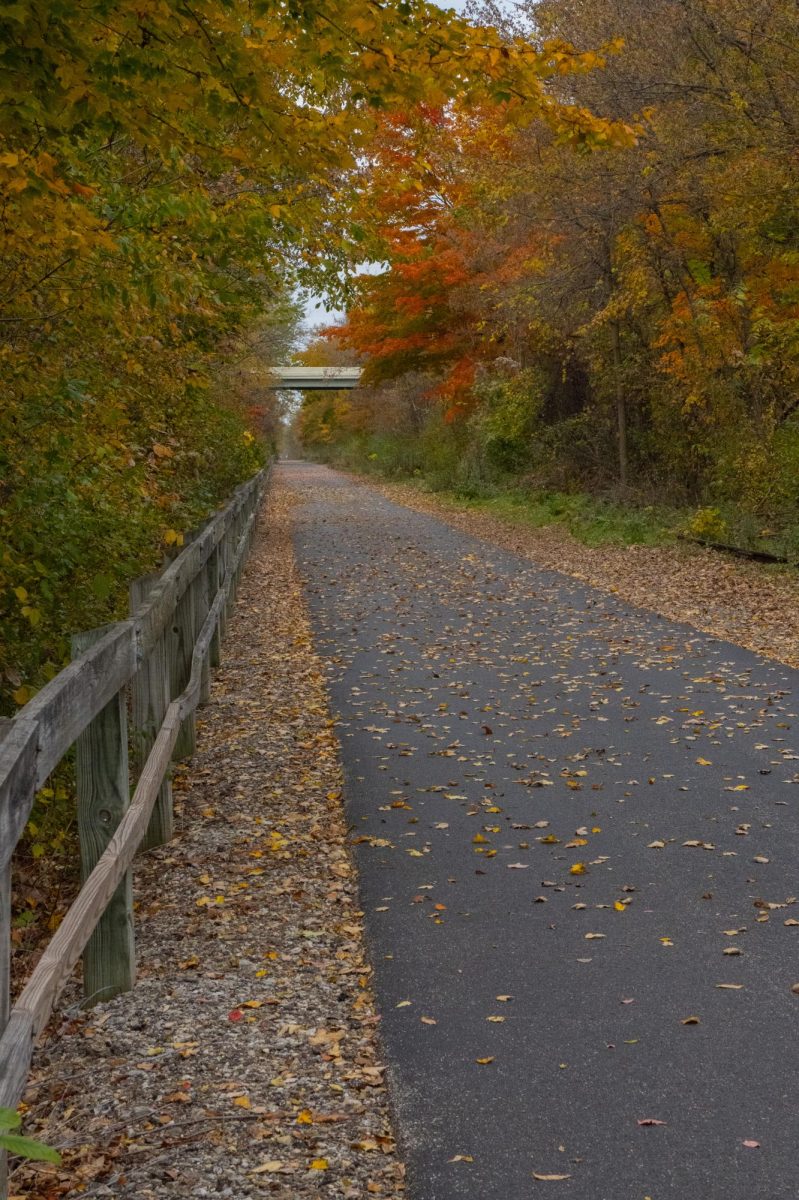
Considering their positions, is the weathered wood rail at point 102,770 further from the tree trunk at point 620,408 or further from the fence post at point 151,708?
the tree trunk at point 620,408

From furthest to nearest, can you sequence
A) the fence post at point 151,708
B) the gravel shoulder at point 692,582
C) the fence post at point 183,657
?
the gravel shoulder at point 692,582, the fence post at point 183,657, the fence post at point 151,708

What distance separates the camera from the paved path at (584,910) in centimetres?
351

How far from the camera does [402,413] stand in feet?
164

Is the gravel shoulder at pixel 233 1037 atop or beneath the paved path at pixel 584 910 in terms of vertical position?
beneath

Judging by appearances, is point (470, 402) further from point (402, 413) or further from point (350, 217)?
point (350, 217)

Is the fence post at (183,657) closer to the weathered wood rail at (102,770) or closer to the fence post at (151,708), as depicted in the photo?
the weathered wood rail at (102,770)

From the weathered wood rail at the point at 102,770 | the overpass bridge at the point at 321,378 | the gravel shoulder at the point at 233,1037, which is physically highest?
the overpass bridge at the point at 321,378

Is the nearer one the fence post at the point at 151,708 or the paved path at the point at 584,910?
the paved path at the point at 584,910

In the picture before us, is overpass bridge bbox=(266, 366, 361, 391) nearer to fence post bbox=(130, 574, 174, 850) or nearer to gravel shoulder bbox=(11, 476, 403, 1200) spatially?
fence post bbox=(130, 574, 174, 850)

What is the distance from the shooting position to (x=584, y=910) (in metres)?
5.29

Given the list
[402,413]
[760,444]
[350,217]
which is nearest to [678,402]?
[760,444]

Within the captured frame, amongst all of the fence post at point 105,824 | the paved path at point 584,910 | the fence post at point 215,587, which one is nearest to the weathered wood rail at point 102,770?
the fence post at point 105,824

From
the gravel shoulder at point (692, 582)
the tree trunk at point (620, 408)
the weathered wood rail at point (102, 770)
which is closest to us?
the weathered wood rail at point (102, 770)

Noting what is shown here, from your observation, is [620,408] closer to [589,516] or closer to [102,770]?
[589,516]
